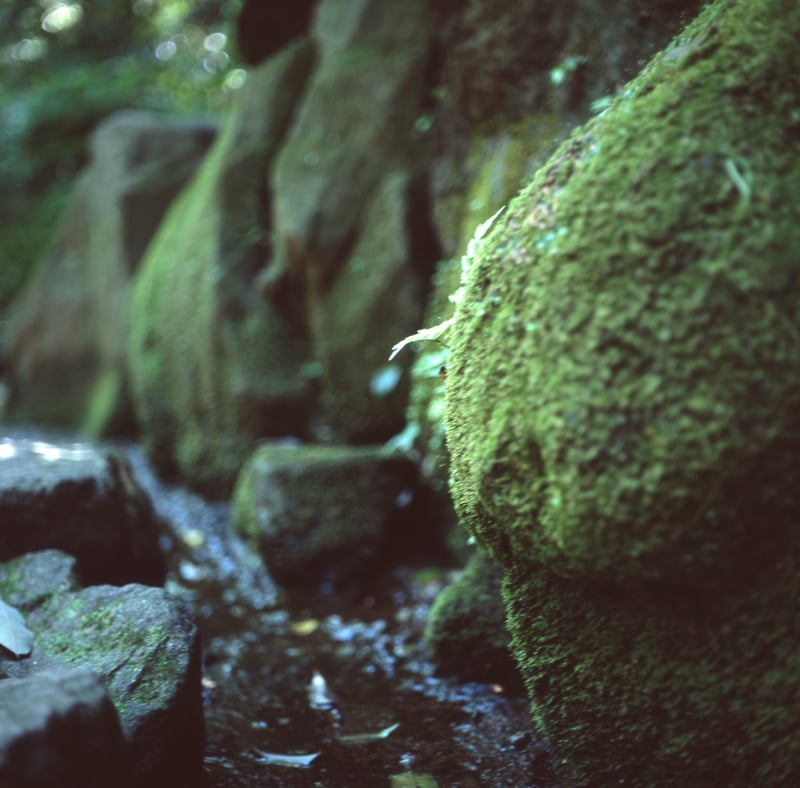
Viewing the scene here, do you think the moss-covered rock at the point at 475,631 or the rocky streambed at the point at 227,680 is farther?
the moss-covered rock at the point at 475,631

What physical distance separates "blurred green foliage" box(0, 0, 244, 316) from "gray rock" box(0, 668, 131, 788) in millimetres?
8991

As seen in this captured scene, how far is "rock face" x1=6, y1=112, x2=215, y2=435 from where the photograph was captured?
780 centimetres

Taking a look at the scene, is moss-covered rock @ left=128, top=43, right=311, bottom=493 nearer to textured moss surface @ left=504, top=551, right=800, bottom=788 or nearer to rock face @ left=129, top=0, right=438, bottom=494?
rock face @ left=129, top=0, right=438, bottom=494

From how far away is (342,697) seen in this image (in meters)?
3.05

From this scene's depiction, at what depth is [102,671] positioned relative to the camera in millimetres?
2270

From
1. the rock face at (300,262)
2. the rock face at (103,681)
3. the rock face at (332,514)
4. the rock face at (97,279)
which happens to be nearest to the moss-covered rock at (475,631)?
the rock face at (103,681)

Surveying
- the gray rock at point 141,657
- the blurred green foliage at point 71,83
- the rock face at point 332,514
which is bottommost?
the rock face at point 332,514

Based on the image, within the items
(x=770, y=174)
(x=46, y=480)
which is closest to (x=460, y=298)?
(x=770, y=174)

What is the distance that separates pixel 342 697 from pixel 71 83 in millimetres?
A: 10455

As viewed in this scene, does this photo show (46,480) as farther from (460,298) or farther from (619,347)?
(619,347)

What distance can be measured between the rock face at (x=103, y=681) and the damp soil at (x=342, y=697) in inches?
12.9

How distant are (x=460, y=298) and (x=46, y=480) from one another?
6.25 feet

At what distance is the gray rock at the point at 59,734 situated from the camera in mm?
1589

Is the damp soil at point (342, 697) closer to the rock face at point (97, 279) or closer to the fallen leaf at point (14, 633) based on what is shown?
the fallen leaf at point (14, 633)
